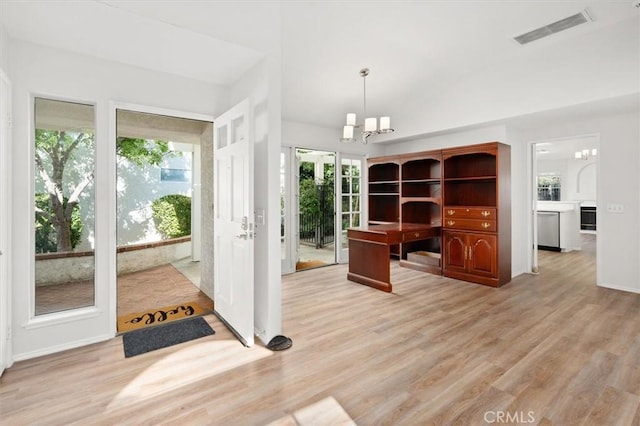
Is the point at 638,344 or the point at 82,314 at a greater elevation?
the point at 82,314

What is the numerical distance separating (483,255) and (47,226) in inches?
206

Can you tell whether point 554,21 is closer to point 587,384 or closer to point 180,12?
point 587,384

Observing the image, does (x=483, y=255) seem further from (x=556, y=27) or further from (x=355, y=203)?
(x=556, y=27)

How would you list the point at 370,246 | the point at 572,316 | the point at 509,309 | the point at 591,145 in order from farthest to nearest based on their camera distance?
the point at 591,145, the point at 370,246, the point at 509,309, the point at 572,316

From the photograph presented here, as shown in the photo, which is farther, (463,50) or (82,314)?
(463,50)

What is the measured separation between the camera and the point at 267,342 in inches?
110

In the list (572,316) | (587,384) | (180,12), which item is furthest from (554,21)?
(180,12)

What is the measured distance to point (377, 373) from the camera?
92.0 inches

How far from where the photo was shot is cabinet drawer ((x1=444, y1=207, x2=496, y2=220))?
4664 millimetres

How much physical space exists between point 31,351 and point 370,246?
12.4 ft

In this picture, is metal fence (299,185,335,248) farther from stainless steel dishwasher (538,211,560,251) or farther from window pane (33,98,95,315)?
stainless steel dishwasher (538,211,560,251)

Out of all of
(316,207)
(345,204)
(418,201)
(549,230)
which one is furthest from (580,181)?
(316,207)

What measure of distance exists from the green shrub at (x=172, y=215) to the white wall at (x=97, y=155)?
3798 mm

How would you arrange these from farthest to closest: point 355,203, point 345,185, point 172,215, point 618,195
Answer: point 172,215, point 355,203, point 345,185, point 618,195
